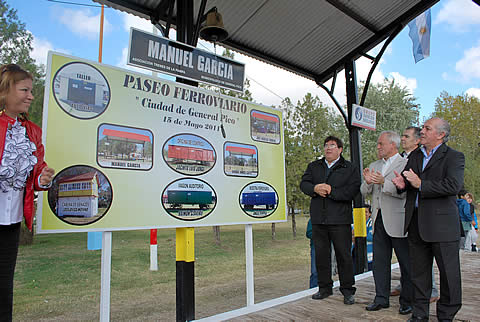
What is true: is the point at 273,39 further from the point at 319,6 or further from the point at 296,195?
the point at 296,195

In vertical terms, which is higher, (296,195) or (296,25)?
(296,25)

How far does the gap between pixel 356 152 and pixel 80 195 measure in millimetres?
4433

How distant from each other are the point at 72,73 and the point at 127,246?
9.75 metres

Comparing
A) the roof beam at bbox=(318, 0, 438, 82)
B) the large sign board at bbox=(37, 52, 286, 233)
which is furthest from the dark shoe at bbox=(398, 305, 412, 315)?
the roof beam at bbox=(318, 0, 438, 82)

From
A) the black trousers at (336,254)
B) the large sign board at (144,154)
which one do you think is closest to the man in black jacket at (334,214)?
the black trousers at (336,254)

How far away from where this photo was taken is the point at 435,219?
2494 millimetres

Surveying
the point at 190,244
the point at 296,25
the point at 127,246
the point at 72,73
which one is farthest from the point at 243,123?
the point at 127,246

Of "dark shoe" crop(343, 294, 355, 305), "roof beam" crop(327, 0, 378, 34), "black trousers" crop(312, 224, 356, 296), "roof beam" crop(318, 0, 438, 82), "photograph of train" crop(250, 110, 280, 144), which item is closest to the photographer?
"dark shoe" crop(343, 294, 355, 305)

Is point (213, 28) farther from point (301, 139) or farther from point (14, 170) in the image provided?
point (301, 139)

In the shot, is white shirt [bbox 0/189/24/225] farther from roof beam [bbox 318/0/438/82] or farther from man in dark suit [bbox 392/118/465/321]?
roof beam [bbox 318/0/438/82]

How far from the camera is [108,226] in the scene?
2.50m

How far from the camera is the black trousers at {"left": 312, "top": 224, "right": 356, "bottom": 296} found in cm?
327

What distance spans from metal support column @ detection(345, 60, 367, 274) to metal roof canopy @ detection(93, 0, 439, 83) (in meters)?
0.29

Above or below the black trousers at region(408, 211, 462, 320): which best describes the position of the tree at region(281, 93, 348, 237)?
above
